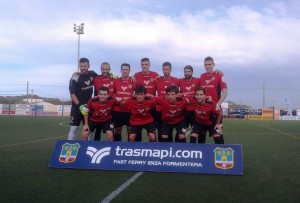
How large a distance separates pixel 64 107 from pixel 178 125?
40.7m

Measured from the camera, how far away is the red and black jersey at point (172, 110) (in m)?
7.45

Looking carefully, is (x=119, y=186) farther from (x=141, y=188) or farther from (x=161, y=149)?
(x=161, y=149)

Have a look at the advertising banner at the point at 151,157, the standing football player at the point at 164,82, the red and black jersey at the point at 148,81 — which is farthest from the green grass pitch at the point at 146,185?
the red and black jersey at the point at 148,81

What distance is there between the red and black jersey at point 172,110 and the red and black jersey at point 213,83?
30.6 inches

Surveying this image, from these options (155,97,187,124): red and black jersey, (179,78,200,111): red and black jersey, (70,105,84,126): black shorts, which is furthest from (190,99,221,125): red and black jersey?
(70,105,84,126): black shorts

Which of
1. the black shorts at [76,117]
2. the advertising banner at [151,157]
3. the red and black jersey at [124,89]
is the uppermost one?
the red and black jersey at [124,89]

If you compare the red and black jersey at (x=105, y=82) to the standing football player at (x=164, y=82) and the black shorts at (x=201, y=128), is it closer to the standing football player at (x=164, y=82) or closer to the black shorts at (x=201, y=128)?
the standing football player at (x=164, y=82)

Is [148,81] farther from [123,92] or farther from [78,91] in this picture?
[78,91]

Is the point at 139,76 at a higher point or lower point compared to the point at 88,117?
higher

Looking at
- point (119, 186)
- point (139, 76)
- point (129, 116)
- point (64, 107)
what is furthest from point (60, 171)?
point (64, 107)

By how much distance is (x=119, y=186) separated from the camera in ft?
17.6

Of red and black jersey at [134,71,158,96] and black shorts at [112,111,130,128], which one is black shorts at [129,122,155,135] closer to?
black shorts at [112,111,130,128]

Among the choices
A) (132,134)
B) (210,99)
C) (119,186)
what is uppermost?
(210,99)

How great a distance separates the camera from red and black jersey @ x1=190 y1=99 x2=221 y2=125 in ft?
24.0
